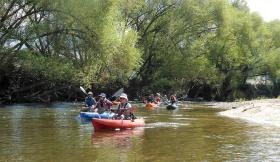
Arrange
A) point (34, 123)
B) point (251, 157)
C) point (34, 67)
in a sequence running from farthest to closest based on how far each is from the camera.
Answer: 1. point (34, 67)
2. point (34, 123)
3. point (251, 157)

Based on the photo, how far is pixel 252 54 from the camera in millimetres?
51156

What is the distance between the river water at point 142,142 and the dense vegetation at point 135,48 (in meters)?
11.1

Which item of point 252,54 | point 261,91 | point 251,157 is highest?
point 252,54

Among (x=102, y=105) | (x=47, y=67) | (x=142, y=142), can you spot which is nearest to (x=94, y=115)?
(x=102, y=105)

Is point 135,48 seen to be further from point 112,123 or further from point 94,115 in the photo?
point 112,123

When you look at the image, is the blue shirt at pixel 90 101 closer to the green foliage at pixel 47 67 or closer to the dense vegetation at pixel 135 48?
the dense vegetation at pixel 135 48

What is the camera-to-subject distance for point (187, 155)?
12.5 m

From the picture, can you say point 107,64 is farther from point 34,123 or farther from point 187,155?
point 187,155

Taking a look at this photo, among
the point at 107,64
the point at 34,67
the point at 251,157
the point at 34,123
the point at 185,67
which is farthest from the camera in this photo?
the point at 185,67

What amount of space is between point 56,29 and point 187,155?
21031 mm

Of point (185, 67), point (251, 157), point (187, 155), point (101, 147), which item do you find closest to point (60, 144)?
point (101, 147)

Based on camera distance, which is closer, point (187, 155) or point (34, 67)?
point (187, 155)

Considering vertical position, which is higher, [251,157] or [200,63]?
[200,63]

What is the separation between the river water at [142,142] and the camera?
1217 cm
